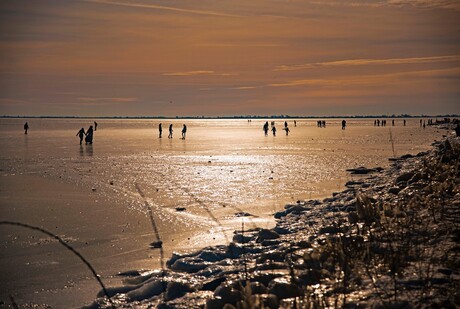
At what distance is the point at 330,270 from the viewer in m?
5.45

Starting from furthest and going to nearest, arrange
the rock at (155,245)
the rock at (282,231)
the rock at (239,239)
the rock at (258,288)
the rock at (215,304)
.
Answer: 1. the rock at (282,231)
2. the rock at (155,245)
3. the rock at (239,239)
4. the rock at (258,288)
5. the rock at (215,304)

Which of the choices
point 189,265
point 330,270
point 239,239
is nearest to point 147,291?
point 189,265

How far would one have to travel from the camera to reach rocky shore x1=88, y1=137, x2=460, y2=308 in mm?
4352

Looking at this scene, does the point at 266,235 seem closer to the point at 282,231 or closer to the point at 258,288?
the point at 282,231

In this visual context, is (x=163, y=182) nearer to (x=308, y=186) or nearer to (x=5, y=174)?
(x=308, y=186)

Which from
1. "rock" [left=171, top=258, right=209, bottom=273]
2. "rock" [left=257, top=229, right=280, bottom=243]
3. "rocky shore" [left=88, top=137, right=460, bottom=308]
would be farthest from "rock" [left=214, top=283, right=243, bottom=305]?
"rock" [left=257, top=229, right=280, bottom=243]

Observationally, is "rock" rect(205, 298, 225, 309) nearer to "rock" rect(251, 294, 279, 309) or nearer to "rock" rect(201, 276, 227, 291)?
"rock" rect(251, 294, 279, 309)

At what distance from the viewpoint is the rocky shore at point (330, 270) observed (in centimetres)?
435

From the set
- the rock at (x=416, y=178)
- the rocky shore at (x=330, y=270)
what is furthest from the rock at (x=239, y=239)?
the rock at (x=416, y=178)

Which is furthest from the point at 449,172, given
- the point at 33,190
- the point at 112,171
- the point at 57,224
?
the point at 112,171

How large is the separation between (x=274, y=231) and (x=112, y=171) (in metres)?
14.4

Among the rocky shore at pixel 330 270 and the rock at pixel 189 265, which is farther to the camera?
the rock at pixel 189 265

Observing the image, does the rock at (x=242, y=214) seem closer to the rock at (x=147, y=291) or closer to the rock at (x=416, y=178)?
the rock at (x=416, y=178)

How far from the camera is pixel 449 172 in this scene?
35.1 feet
